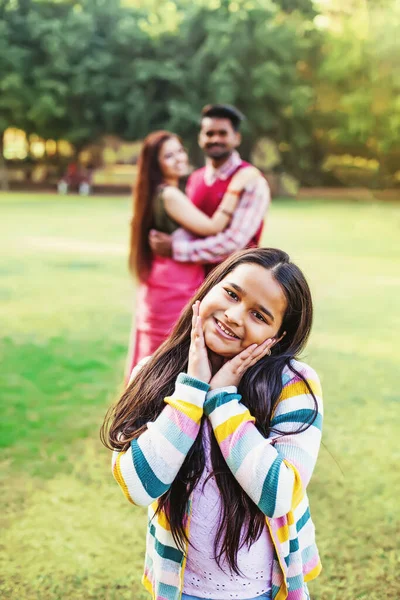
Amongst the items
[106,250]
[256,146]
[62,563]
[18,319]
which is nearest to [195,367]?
[62,563]

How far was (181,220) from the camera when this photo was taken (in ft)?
11.5

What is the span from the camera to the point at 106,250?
12.2 meters

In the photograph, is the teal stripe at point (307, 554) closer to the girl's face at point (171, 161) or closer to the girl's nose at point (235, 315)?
the girl's nose at point (235, 315)

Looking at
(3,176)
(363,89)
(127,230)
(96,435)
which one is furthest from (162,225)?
(363,89)

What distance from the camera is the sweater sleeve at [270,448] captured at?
1.42m

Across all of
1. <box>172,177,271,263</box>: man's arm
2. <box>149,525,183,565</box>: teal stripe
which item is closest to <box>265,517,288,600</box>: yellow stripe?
<box>149,525,183,565</box>: teal stripe

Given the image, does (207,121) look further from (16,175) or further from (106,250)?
(16,175)

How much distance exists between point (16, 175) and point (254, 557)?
3504cm

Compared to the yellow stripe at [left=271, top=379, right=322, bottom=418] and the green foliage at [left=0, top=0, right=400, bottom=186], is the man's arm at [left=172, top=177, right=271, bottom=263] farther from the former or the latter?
the green foliage at [left=0, top=0, right=400, bottom=186]

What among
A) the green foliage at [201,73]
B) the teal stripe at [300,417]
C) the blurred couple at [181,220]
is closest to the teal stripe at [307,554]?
A: the teal stripe at [300,417]

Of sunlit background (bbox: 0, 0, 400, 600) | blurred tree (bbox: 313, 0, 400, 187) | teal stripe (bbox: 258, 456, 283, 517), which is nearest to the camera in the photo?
teal stripe (bbox: 258, 456, 283, 517)

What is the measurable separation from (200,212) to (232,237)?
0.69 ft

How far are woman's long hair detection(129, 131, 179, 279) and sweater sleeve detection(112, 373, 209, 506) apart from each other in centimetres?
216

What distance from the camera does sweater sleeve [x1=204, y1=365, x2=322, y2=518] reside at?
1.42 m
